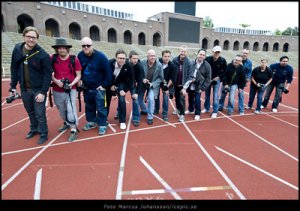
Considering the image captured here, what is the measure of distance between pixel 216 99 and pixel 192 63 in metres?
1.39

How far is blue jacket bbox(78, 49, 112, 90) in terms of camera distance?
3734 millimetres

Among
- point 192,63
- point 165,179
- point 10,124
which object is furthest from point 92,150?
point 192,63

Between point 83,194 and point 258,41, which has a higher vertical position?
point 258,41

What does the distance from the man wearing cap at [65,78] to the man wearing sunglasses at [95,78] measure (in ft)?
0.75

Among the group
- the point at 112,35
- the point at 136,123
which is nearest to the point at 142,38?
the point at 112,35

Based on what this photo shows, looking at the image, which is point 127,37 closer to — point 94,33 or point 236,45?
point 94,33

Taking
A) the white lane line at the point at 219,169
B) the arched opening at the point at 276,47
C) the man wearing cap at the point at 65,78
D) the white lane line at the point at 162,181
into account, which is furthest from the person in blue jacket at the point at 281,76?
the arched opening at the point at 276,47

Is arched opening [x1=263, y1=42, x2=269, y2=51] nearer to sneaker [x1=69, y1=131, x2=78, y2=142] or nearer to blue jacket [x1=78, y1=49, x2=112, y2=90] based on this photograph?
blue jacket [x1=78, y1=49, x2=112, y2=90]

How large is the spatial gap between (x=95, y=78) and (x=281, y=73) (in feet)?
18.1

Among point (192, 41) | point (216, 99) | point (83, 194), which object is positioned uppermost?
point (192, 41)

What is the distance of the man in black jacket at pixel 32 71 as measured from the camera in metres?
3.09

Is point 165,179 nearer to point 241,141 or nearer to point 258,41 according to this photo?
point 241,141

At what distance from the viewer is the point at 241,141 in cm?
387

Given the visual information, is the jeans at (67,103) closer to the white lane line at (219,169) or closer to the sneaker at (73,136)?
the sneaker at (73,136)
